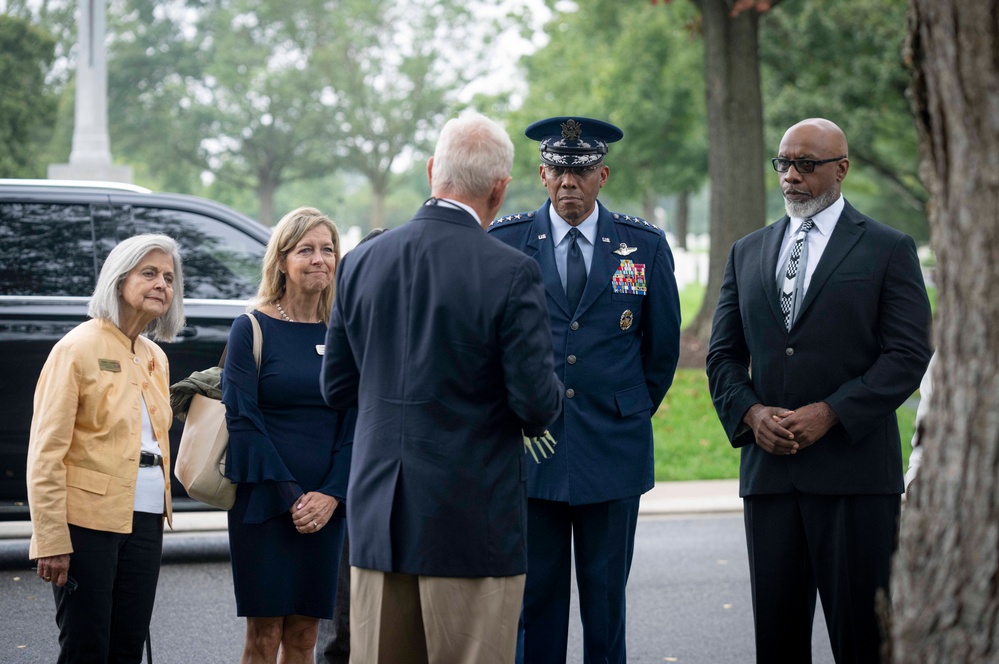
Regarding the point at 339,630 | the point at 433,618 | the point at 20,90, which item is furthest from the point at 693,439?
the point at 20,90

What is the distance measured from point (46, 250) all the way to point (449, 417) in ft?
15.0

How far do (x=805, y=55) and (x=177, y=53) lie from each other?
26.4 meters

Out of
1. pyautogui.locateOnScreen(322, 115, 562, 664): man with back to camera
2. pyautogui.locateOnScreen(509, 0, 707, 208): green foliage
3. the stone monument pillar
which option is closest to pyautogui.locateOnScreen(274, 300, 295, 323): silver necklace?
pyautogui.locateOnScreen(322, 115, 562, 664): man with back to camera

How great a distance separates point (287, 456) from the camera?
178 inches

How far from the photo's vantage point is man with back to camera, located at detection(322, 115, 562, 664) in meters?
3.30

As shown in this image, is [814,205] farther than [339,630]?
No

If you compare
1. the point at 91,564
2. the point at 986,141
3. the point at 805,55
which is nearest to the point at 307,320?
the point at 91,564

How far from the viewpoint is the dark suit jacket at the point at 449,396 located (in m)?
3.30

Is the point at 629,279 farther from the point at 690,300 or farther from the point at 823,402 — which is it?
the point at 690,300

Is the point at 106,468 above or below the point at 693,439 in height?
above

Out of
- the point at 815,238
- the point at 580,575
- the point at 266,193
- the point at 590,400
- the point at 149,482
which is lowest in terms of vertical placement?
the point at 580,575

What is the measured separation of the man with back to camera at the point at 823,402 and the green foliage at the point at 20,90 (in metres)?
26.4

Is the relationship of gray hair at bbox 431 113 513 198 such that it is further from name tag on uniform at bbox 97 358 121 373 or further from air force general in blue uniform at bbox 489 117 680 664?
name tag on uniform at bbox 97 358 121 373

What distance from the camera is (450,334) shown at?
330 centimetres
